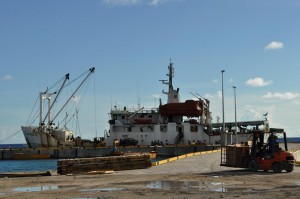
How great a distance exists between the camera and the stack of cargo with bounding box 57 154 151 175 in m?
29.8

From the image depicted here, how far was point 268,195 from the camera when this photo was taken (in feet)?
58.5

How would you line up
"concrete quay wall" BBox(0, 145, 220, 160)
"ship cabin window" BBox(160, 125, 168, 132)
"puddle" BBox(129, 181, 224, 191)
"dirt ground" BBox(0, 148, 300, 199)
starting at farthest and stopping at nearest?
"ship cabin window" BBox(160, 125, 168, 132)
"concrete quay wall" BBox(0, 145, 220, 160)
"puddle" BBox(129, 181, 224, 191)
"dirt ground" BBox(0, 148, 300, 199)

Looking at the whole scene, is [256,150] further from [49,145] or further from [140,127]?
[49,145]

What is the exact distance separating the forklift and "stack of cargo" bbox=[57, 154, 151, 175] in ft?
22.2

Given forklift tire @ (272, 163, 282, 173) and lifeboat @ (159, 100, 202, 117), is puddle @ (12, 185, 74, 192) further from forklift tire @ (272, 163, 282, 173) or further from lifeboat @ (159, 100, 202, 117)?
lifeboat @ (159, 100, 202, 117)

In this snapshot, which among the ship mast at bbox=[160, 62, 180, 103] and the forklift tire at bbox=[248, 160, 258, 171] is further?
the ship mast at bbox=[160, 62, 180, 103]

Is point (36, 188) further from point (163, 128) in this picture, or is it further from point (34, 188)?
point (163, 128)

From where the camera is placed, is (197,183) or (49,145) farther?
(49,145)

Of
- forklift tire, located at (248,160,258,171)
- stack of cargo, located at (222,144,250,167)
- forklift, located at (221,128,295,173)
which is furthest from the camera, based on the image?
stack of cargo, located at (222,144,250,167)

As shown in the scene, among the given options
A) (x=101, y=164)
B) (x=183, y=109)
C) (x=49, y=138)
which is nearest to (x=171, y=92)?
(x=183, y=109)

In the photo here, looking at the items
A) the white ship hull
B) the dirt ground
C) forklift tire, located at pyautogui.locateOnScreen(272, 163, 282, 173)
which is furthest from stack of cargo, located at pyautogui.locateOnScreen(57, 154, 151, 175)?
the white ship hull

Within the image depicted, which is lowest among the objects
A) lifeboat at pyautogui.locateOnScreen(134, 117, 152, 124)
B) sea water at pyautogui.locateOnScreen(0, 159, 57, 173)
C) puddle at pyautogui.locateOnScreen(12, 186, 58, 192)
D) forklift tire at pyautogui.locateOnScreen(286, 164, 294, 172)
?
sea water at pyautogui.locateOnScreen(0, 159, 57, 173)

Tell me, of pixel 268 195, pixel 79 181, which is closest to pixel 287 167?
pixel 268 195

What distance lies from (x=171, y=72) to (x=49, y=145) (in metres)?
24.5
